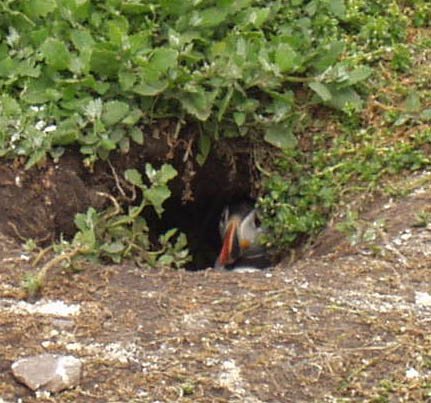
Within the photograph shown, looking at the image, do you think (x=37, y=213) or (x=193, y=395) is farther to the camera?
(x=37, y=213)

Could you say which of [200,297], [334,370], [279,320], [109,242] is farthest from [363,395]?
[109,242]

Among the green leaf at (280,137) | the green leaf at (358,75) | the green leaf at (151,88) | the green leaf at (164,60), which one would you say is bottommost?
the green leaf at (280,137)

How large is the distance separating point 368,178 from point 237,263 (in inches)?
41.4

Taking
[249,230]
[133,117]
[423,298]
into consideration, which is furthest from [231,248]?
[423,298]

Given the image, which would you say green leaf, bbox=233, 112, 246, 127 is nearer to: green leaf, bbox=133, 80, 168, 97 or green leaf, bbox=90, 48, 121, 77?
green leaf, bbox=133, 80, 168, 97

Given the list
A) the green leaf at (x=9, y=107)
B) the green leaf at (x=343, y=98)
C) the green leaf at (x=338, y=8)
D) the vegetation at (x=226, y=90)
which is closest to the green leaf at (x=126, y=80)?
the vegetation at (x=226, y=90)

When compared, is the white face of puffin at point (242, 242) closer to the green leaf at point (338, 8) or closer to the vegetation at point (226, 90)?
the vegetation at point (226, 90)

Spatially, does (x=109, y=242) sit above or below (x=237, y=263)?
above

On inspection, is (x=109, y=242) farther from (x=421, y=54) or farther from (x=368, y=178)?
(x=421, y=54)

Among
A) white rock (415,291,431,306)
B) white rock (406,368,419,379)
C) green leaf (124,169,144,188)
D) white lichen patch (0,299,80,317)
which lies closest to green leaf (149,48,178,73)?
green leaf (124,169,144,188)

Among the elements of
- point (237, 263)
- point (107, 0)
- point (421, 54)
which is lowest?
point (237, 263)

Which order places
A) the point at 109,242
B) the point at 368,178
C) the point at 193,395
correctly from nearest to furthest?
the point at 193,395 → the point at 109,242 → the point at 368,178

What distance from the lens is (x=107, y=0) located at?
206 inches

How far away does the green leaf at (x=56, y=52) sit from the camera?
4.95 m
